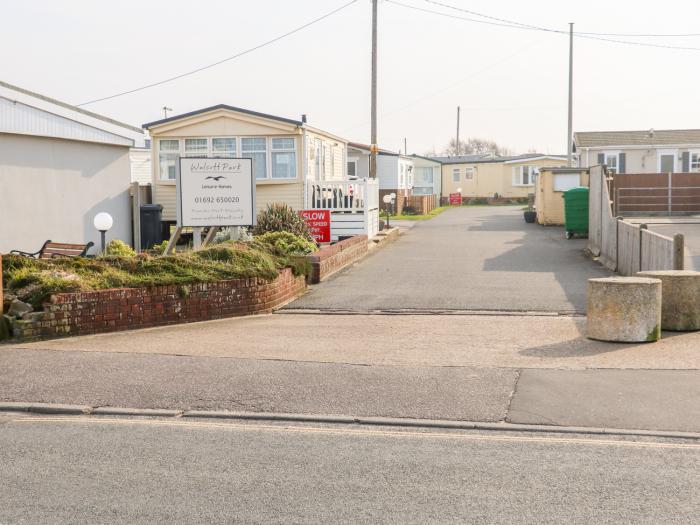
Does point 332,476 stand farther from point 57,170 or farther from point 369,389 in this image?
point 57,170

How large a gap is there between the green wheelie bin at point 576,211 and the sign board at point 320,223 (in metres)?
7.55

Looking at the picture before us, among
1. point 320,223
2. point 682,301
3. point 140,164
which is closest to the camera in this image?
point 682,301

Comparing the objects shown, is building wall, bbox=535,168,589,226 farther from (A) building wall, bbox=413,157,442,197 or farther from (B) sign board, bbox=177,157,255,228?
(A) building wall, bbox=413,157,442,197

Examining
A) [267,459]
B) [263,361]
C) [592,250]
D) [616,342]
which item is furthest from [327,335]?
[592,250]

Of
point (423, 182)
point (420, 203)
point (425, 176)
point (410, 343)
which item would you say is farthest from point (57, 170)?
point (425, 176)

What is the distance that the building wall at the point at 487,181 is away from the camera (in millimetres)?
67188

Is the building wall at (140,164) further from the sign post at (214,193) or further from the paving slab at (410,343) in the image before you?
the paving slab at (410,343)

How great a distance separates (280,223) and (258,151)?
19.4ft

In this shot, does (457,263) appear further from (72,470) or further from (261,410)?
(72,470)

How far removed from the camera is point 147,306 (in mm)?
12250

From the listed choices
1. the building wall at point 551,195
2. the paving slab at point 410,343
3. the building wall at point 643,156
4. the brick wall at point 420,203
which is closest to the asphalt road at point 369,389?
the paving slab at point 410,343

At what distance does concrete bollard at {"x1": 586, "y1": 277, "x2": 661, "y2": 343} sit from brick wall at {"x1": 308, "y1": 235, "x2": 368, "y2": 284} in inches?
297

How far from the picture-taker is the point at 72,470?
19.9 ft

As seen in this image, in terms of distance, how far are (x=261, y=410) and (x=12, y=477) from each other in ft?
7.68
